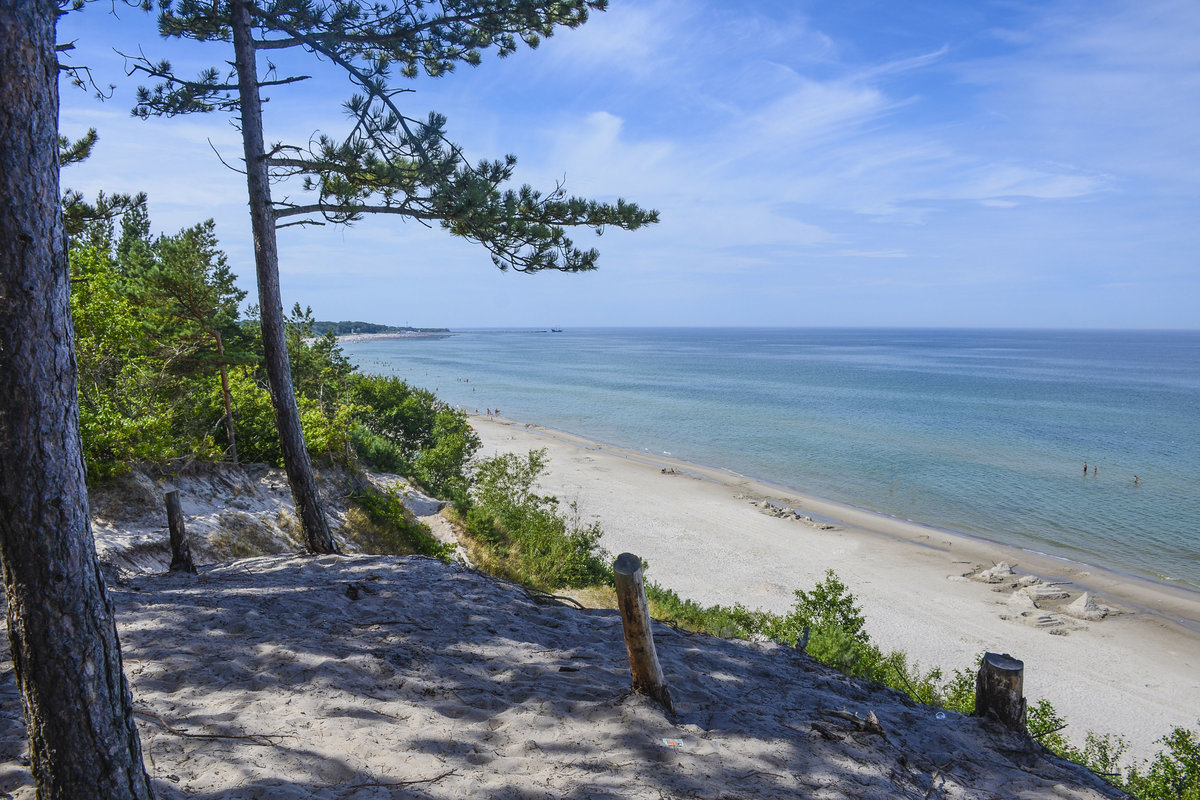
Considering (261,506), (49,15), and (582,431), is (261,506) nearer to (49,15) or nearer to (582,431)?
(49,15)

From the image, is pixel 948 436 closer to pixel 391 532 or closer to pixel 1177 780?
pixel 1177 780

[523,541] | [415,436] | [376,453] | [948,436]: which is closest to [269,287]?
[523,541]

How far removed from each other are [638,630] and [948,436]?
46.3 meters

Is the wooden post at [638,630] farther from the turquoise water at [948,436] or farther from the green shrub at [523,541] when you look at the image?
the turquoise water at [948,436]

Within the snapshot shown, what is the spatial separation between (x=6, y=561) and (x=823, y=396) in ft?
225

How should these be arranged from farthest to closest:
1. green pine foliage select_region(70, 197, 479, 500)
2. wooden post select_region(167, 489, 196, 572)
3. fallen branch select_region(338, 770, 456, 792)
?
green pine foliage select_region(70, 197, 479, 500) < wooden post select_region(167, 489, 196, 572) < fallen branch select_region(338, 770, 456, 792)

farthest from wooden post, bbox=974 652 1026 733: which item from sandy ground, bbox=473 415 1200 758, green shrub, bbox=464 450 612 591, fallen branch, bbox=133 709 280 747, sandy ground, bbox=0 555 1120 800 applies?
sandy ground, bbox=473 415 1200 758

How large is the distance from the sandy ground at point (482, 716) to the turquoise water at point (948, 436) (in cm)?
2325

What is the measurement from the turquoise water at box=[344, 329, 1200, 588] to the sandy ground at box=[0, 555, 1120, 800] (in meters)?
23.3

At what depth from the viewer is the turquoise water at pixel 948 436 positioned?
26.4m

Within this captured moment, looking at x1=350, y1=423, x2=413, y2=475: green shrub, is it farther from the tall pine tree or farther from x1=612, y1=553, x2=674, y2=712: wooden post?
x1=612, y1=553, x2=674, y2=712: wooden post

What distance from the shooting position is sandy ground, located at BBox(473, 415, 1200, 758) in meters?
14.8

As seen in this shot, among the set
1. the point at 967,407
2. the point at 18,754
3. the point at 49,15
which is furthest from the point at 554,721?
the point at 967,407

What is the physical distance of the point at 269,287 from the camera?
7715 mm
